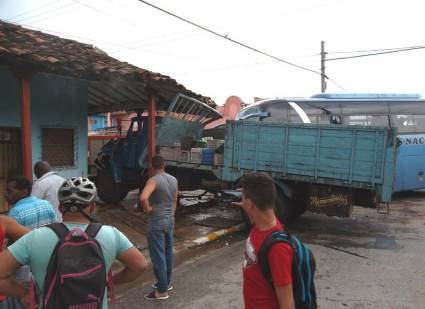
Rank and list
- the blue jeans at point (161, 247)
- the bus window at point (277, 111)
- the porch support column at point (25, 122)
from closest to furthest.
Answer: the blue jeans at point (161, 247) → the porch support column at point (25, 122) → the bus window at point (277, 111)

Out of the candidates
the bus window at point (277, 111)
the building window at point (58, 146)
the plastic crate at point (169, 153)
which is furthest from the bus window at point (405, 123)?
the building window at point (58, 146)

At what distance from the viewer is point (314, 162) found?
8523 millimetres

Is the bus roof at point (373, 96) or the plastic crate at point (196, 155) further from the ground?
the bus roof at point (373, 96)

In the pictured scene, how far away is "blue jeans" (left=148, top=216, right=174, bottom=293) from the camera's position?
499 centimetres

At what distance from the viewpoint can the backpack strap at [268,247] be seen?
Answer: 213 centimetres

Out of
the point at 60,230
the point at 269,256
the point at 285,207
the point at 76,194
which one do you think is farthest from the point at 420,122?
the point at 60,230

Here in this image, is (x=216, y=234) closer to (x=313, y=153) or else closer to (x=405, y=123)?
(x=313, y=153)

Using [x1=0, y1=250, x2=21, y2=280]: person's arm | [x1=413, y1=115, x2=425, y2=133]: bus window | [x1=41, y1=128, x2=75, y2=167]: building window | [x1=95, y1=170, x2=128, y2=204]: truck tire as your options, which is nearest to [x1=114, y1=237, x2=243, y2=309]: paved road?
[x1=0, y1=250, x2=21, y2=280]: person's arm

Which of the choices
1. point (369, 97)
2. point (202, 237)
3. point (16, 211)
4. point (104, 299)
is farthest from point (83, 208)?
point (369, 97)

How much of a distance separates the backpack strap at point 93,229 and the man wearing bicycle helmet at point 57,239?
18 millimetres

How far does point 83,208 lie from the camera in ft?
6.95

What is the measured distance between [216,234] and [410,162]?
7.45m

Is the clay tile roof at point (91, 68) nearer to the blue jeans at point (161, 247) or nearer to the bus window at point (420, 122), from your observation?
the blue jeans at point (161, 247)

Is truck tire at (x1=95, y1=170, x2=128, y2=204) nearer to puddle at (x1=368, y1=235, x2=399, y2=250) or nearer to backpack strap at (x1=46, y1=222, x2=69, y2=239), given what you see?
puddle at (x1=368, y1=235, x2=399, y2=250)
